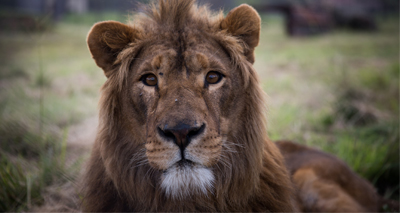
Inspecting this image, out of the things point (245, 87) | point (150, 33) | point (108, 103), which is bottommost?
point (108, 103)

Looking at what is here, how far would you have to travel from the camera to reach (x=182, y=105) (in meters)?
2.00

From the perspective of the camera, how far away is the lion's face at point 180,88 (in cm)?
197

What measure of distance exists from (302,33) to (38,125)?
12369mm

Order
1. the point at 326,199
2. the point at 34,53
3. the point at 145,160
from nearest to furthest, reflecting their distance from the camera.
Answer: the point at 145,160 → the point at 326,199 → the point at 34,53

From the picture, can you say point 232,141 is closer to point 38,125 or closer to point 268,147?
point 268,147

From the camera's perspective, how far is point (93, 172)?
8.25 feet

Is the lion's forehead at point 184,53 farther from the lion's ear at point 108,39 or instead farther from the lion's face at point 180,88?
the lion's ear at point 108,39

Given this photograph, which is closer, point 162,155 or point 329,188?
point 162,155

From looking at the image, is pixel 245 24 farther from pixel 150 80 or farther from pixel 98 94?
pixel 98 94

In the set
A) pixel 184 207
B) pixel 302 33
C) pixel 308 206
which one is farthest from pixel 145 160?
pixel 302 33

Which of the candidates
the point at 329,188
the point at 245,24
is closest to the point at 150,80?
the point at 245,24

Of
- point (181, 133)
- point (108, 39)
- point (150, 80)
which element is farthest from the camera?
point (108, 39)

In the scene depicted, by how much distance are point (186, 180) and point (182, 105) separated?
1.59 feet

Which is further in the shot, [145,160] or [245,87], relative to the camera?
[245,87]
